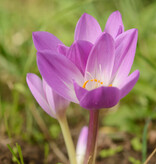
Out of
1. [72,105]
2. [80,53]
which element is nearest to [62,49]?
[80,53]

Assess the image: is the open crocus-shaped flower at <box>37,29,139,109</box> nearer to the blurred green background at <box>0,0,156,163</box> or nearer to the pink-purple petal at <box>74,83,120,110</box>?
the pink-purple petal at <box>74,83,120,110</box>

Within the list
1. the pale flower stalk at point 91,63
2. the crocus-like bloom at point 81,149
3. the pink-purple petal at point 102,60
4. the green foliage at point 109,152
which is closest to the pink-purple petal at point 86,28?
the pale flower stalk at point 91,63

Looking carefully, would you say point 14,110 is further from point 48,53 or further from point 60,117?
point 48,53

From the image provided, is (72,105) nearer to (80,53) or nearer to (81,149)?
(81,149)

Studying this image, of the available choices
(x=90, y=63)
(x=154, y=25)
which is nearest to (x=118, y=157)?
(x=90, y=63)

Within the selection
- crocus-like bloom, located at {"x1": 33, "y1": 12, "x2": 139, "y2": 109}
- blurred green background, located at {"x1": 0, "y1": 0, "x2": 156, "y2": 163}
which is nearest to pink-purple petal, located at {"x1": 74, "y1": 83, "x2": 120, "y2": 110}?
crocus-like bloom, located at {"x1": 33, "y1": 12, "x2": 139, "y2": 109}

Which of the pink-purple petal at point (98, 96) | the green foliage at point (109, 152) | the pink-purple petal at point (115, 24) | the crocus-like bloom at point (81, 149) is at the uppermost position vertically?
the pink-purple petal at point (115, 24)

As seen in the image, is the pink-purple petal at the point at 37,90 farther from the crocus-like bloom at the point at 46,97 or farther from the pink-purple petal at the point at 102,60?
the pink-purple petal at the point at 102,60
